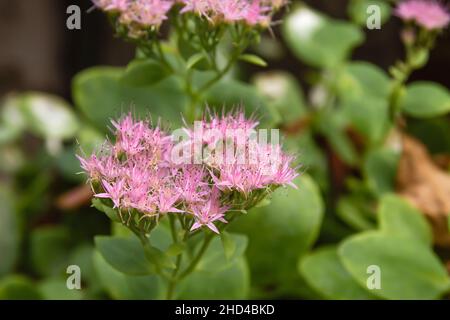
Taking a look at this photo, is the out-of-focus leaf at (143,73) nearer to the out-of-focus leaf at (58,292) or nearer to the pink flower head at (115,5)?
the pink flower head at (115,5)

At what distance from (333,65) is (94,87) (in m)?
0.39

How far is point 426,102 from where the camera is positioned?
0.95m

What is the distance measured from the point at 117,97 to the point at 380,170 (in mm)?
376

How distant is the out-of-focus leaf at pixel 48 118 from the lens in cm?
124

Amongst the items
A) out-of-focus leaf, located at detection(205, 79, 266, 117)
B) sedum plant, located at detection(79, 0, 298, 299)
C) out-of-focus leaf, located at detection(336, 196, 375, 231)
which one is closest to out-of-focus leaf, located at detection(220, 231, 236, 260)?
sedum plant, located at detection(79, 0, 298, 299)

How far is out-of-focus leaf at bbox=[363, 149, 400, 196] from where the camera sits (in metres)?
1.00

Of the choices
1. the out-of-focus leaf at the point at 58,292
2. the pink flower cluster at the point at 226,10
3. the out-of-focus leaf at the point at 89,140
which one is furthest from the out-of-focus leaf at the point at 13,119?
the pink flower cluster at the point at 226,10

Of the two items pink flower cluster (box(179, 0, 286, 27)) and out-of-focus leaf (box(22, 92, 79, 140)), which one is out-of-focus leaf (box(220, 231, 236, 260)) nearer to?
pink flower cluster (box(179, 0, 286, 27))

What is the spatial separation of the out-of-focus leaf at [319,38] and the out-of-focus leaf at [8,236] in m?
0.52

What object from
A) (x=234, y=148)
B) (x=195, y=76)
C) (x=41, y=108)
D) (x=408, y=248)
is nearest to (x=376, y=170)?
(x=408, y=248)

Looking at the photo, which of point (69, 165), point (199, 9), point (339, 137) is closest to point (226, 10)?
point (199, 9)

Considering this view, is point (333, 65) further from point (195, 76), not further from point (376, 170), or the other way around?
point (195, 76)

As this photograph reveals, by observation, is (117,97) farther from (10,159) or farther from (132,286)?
(10,159)

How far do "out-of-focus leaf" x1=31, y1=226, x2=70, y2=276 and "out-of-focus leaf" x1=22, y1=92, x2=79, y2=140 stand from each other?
0.21 metres
